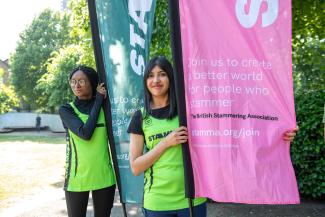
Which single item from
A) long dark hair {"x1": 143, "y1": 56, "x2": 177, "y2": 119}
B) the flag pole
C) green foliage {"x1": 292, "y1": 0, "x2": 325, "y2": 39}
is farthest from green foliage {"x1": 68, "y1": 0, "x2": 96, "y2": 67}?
long dark hair {"x1": 143, "y1": 56, "x2": 177, "y2": 119}

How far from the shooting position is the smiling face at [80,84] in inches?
136

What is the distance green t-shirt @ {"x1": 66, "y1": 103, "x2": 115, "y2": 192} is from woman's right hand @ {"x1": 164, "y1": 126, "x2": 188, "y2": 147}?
3.58ft

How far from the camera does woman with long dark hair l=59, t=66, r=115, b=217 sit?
3.38 meters

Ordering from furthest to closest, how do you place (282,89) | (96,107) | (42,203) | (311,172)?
(42,203) → (311,172) → (96,107) → (282,89)

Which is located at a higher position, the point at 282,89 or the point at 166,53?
the point at 166,53

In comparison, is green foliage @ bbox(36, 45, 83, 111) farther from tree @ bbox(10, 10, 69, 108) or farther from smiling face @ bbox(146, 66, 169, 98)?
smiling face @ bbox(146, 66, 169, 98)

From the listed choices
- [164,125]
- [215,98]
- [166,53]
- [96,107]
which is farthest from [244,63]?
[166,53]

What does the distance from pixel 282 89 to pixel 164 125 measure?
789 millimetres

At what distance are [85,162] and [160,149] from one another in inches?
43.3

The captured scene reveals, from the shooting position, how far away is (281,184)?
8.23 ft

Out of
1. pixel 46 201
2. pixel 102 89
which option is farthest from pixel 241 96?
pixel 46 201

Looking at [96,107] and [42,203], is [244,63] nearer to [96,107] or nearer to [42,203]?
[96,107]

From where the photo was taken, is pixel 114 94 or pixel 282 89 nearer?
pixel 282 89

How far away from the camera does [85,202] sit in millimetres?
3482
